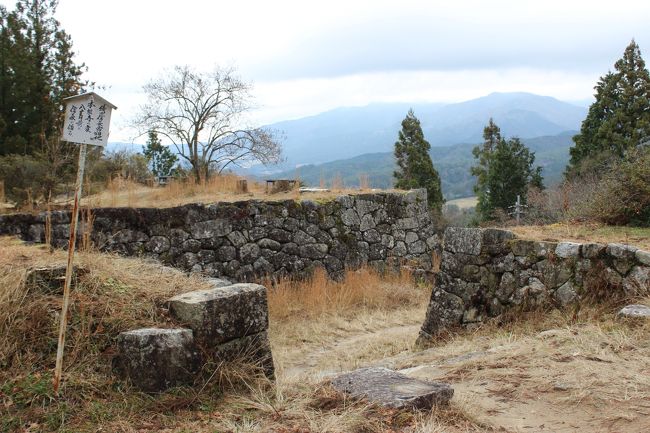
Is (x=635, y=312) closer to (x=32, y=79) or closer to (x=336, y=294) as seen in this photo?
(x=336, y=294)

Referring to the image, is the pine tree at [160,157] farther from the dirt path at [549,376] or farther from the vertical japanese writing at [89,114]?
the vertical japanese writing at [89,114]

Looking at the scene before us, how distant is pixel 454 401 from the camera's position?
12.2 ft

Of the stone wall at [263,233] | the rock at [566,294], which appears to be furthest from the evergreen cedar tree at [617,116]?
the rock at [566,294]

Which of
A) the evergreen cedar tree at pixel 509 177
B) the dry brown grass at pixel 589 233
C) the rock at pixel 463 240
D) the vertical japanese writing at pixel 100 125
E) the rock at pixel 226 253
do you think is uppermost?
the evergreen cedar tree at pixel 509 177

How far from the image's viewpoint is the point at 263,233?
11320 mm

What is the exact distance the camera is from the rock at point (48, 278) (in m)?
4.22

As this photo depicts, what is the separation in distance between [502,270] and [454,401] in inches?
126

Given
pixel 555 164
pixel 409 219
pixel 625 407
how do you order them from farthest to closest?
pixel 555 164 < pixel 409 219 < pixel 625 407

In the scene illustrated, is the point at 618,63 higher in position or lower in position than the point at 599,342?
higher

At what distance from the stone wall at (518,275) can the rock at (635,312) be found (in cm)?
44

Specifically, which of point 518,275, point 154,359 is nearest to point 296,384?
point 154,359

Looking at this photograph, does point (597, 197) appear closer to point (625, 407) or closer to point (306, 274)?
point (625, 407)

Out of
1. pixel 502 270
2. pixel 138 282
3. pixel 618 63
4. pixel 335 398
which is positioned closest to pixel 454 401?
pixel 335 398

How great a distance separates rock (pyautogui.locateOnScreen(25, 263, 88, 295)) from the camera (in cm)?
422
